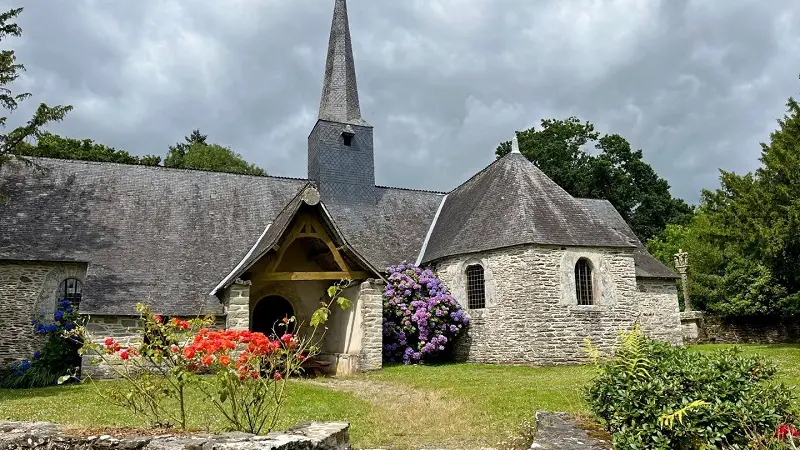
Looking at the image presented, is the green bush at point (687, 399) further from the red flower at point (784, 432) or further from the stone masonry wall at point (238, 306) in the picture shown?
the stone masonry wall at point (238, 306)

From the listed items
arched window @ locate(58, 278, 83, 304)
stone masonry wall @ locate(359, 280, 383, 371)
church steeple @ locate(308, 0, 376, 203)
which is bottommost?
stone masonry wall @ locate(359, 280, 383, 371)

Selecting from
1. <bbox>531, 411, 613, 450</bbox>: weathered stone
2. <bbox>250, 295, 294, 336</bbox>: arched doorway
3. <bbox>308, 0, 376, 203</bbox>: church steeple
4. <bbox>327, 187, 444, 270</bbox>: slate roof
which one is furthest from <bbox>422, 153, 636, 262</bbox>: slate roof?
<bbox>531, 411, 613, 450</bbox>: weathered stone

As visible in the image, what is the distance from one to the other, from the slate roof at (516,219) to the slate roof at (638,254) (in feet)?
5.82

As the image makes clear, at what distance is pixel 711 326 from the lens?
73.4 ft

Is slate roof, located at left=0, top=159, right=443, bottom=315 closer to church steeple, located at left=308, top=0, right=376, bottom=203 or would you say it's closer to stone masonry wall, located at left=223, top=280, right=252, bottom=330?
stone masonry wall, located at left=223, top=280, right=252, bottom=330

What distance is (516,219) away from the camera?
47.1ft

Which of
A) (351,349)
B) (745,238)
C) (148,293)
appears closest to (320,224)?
(351,349)

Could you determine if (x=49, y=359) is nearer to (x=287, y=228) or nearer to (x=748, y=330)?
(x=287, y=228)

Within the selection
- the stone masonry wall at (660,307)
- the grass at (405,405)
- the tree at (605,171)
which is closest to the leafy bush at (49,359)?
the grass at (405,405)

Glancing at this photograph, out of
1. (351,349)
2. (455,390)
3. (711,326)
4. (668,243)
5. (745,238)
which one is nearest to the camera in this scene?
(455,390)

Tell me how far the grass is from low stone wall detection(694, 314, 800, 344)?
38.0 ft

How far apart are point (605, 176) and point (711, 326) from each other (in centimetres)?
1492

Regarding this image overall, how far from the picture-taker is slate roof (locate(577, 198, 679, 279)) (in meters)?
17.8

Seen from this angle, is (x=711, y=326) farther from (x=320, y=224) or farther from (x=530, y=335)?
(x=320, y=224)
